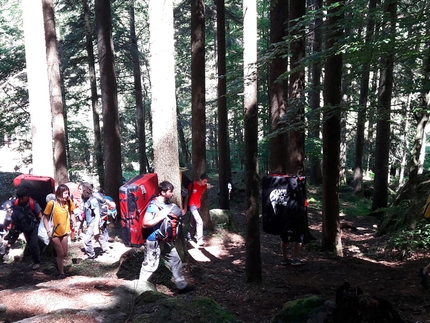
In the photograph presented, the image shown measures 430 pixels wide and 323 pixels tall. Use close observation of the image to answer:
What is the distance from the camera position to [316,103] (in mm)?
20391

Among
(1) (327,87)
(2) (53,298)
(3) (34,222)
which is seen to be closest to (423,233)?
(1) (327,87)

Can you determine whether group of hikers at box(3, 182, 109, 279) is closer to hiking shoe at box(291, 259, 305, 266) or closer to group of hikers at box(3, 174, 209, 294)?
group of hikers at box(3, 174, 209, 294)

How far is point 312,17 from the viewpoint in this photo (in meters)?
6.47

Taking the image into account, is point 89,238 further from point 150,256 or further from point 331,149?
point 331,149

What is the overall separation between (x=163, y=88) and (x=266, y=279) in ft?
14.0

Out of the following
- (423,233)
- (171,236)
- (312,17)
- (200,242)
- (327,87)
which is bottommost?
(200,242)

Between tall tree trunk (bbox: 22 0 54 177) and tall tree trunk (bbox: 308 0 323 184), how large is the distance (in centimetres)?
671

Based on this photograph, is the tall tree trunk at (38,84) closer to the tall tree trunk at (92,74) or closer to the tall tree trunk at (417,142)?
the tall tree trunk at (92,74)

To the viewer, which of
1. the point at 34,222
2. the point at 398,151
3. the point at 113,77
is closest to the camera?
the point at 34,222

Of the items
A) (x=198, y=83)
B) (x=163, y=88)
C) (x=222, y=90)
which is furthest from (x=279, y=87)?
(x=163, y=88)

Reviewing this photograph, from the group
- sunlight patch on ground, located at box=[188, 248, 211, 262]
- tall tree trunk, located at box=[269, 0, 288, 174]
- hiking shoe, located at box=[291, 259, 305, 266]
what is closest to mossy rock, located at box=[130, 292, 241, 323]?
hiking shoe, located at box=[291, 259, 305, 266]

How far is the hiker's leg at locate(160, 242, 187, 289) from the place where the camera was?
19.9ft

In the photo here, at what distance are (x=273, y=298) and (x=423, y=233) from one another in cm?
450

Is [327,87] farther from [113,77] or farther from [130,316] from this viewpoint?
[113,77]
